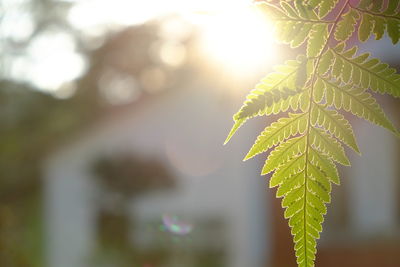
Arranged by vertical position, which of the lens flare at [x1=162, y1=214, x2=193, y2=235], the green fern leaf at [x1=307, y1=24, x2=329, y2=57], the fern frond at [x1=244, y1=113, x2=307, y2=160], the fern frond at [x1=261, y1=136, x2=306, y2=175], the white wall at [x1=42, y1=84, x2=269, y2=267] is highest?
the green fern leaf at [x1=307, y1=24, x2=329, y2=57]

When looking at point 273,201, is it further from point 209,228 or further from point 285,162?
point 285,162

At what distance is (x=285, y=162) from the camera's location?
1.48 ft

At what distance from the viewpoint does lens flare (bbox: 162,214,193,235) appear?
8070 millimetres

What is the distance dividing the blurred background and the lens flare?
2 cm

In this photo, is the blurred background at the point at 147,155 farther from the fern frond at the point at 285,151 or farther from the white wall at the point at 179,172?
the fern frond at the point at 285,151

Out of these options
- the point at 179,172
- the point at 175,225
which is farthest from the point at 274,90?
the point at 175,225

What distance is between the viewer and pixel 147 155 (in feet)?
27.5

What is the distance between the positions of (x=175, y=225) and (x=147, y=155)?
916mm

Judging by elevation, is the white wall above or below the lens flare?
above

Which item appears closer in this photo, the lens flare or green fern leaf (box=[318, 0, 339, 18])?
green fern leaf (box=[318, 0, 339, 18])

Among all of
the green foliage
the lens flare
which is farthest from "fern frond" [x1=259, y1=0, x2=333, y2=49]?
the lens flare

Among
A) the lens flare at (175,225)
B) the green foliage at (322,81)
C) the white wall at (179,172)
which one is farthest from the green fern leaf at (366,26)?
the lens flare at (175,225)

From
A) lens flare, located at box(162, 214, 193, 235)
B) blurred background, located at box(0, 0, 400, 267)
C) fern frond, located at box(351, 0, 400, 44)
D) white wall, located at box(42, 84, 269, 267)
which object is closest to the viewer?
fern frond, located at box(351, 0, 400, 44)

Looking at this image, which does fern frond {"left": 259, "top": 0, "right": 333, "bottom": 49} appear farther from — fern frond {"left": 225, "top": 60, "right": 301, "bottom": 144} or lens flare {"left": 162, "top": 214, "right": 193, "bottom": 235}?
lens flare {"left": 162, "top": 214, "right": 193, "bottom": 235}
